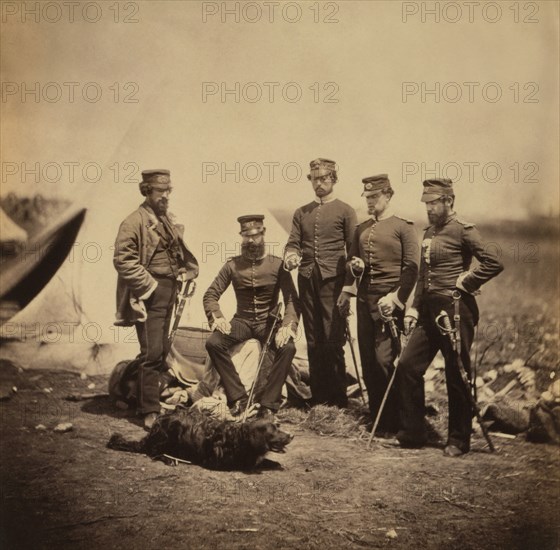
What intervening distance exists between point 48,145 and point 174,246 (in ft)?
2.81

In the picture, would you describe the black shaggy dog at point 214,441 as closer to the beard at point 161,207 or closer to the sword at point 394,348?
the sword at point 394,348

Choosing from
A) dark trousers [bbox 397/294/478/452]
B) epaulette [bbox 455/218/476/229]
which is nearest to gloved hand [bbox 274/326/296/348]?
dark trousers [bbox 397/294/478/452]

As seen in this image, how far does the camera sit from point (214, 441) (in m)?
3.49

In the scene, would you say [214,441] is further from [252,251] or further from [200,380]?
[252,251]

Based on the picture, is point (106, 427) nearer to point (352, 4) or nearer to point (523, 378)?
point (523, 378)

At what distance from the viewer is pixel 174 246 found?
365 centimetres

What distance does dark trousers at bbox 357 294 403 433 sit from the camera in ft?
11.8

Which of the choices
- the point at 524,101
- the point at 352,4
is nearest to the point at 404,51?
the point at 352,4

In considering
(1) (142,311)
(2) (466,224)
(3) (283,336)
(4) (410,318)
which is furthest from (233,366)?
(2) (466,224)

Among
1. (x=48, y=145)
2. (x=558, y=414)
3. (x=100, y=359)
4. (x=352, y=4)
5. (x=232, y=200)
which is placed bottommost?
(x=558, y=414)

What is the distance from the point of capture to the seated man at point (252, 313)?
3.61 m

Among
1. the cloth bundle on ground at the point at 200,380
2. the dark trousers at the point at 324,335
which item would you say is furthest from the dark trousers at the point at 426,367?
the cloth bundle on ground at the point at 200,380

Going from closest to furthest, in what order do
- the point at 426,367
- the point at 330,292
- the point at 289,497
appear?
the point at 289,497 → the point at 426,367 → the point at 330,292

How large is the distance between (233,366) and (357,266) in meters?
0.81
